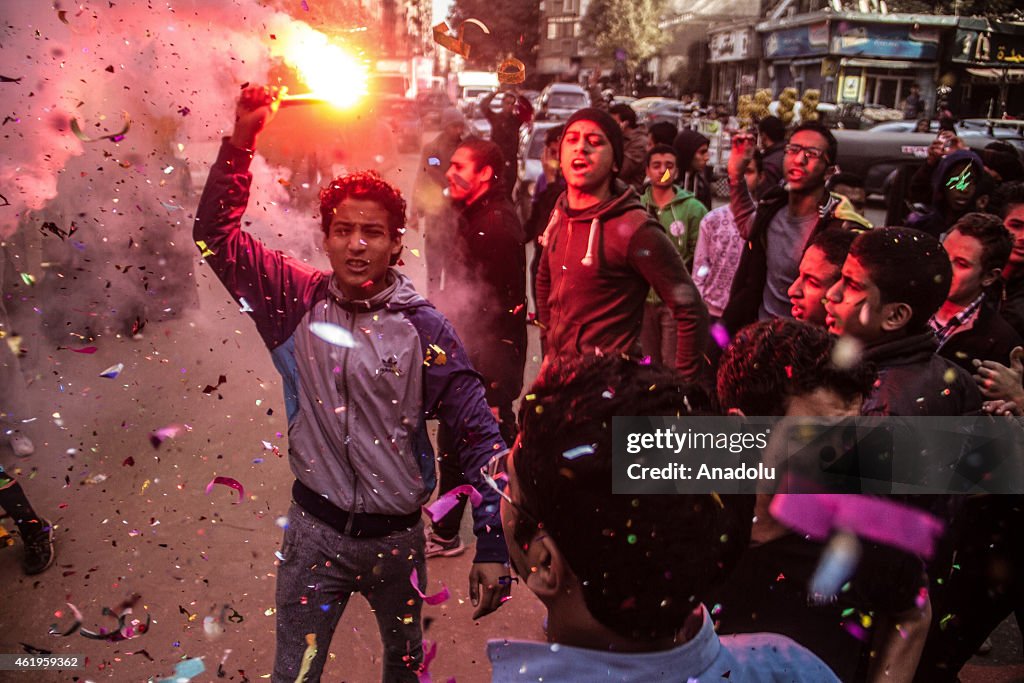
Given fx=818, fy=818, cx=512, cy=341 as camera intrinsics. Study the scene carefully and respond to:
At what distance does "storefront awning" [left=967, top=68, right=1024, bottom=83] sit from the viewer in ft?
100

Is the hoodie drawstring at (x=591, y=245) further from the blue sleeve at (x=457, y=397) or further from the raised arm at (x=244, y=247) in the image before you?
the raised arm at (x=244, y=247)

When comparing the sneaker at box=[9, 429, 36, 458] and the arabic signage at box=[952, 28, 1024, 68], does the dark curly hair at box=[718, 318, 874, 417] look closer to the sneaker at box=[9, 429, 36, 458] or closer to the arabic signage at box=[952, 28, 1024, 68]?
the sneaker at box=[9, 429, 36, 458]

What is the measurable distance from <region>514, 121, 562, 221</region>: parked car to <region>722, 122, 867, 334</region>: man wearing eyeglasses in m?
7.23

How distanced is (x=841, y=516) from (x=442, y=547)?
2539 millimetres

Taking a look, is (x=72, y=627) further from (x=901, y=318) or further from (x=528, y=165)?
(x=528, y=165)

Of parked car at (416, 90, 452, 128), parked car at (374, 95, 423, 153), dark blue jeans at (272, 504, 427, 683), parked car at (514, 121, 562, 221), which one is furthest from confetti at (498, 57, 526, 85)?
parked car at (416, 90, 452, 128)

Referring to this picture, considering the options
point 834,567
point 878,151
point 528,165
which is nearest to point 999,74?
point 878,151

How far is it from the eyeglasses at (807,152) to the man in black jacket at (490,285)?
4.89 ft

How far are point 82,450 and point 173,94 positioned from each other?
7.62 feet

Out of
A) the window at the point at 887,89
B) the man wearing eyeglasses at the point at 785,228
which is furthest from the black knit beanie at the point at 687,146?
the window at the point at 887,89

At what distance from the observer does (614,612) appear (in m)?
1.17

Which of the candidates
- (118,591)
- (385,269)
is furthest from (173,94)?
(385,269)

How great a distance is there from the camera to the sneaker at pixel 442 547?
4.10 metres

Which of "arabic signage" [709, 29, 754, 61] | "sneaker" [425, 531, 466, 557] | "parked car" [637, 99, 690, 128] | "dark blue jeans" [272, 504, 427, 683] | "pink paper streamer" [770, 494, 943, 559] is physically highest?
"arabic signage" [709, 29, 754, 61]
